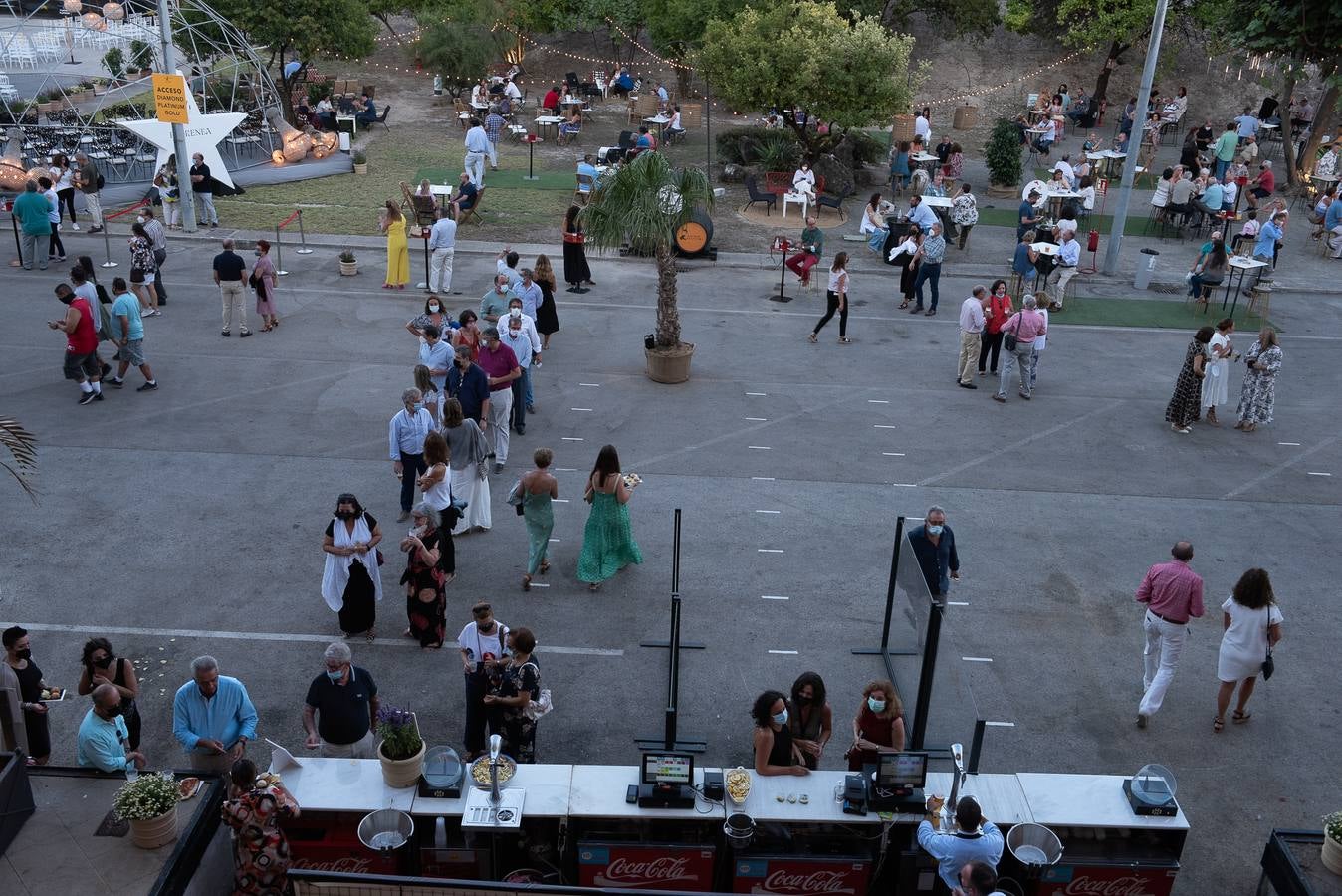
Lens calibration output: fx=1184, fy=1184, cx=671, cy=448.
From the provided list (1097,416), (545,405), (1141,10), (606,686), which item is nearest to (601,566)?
(606,686)

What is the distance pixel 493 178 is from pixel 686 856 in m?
22.9

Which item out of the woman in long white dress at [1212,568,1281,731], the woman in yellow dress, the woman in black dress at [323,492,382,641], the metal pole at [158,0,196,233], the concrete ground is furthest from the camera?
the metal pole at [158,0,196,233]

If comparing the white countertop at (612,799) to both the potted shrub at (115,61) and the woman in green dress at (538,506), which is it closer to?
the woman in green dress at (538,506)

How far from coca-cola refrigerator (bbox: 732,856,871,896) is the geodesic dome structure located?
68.5 ft

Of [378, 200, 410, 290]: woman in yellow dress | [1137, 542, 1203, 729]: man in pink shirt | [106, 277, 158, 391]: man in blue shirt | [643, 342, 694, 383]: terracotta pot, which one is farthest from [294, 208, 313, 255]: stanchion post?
[1137, 542, 1203, 729]: man in pink shirt

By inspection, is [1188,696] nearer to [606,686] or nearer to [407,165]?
[606,686]

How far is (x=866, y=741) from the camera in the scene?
7855mm

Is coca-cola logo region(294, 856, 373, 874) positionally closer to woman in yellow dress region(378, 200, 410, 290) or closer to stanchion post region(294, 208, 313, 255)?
woman in yellow dress region(378, 200, 410, 290)

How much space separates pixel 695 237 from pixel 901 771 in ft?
51.4

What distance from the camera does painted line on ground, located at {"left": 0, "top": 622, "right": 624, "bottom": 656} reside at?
9852mm

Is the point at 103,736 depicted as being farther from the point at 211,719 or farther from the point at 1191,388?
the point at 1191,388

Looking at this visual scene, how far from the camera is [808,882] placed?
7.10 m

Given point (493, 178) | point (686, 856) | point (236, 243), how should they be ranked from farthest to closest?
point (493, 178)
point (236, 243)
point (686, 856)

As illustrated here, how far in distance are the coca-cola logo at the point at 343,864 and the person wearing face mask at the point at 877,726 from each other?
3147 mm
